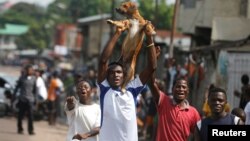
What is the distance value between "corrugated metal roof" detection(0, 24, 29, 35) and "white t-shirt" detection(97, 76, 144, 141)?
10354 cm

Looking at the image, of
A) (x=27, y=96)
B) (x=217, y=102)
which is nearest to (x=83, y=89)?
(x=217, y=102)

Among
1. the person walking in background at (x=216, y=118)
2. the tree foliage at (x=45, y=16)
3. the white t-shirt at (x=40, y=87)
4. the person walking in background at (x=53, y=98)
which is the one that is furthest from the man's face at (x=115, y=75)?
the tree foliage at (x=45, y=16)

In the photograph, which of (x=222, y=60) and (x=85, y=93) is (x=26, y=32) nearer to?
(x=222, y=60)

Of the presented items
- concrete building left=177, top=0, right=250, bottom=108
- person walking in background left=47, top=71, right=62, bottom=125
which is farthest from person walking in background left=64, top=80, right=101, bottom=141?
person walking in background left=47, top=71, right=62, bottom=125

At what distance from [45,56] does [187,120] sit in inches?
2991

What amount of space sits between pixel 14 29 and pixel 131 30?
106584mm

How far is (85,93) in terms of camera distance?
7.49 metres

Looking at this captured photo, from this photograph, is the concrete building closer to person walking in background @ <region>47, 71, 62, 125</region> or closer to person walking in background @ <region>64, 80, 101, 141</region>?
person walking in background @ <region>47, 71, 62, 125</region>

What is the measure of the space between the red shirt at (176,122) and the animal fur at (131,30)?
57 centimetres

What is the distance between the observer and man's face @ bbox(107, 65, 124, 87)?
6223 mm

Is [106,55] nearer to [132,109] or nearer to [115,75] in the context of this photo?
[115,75]

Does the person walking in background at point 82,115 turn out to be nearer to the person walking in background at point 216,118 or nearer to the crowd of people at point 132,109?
the crowd of people at point 132,109

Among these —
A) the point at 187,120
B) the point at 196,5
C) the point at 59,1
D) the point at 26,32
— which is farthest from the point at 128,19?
the point at 59,1

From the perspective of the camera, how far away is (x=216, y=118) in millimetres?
5711
